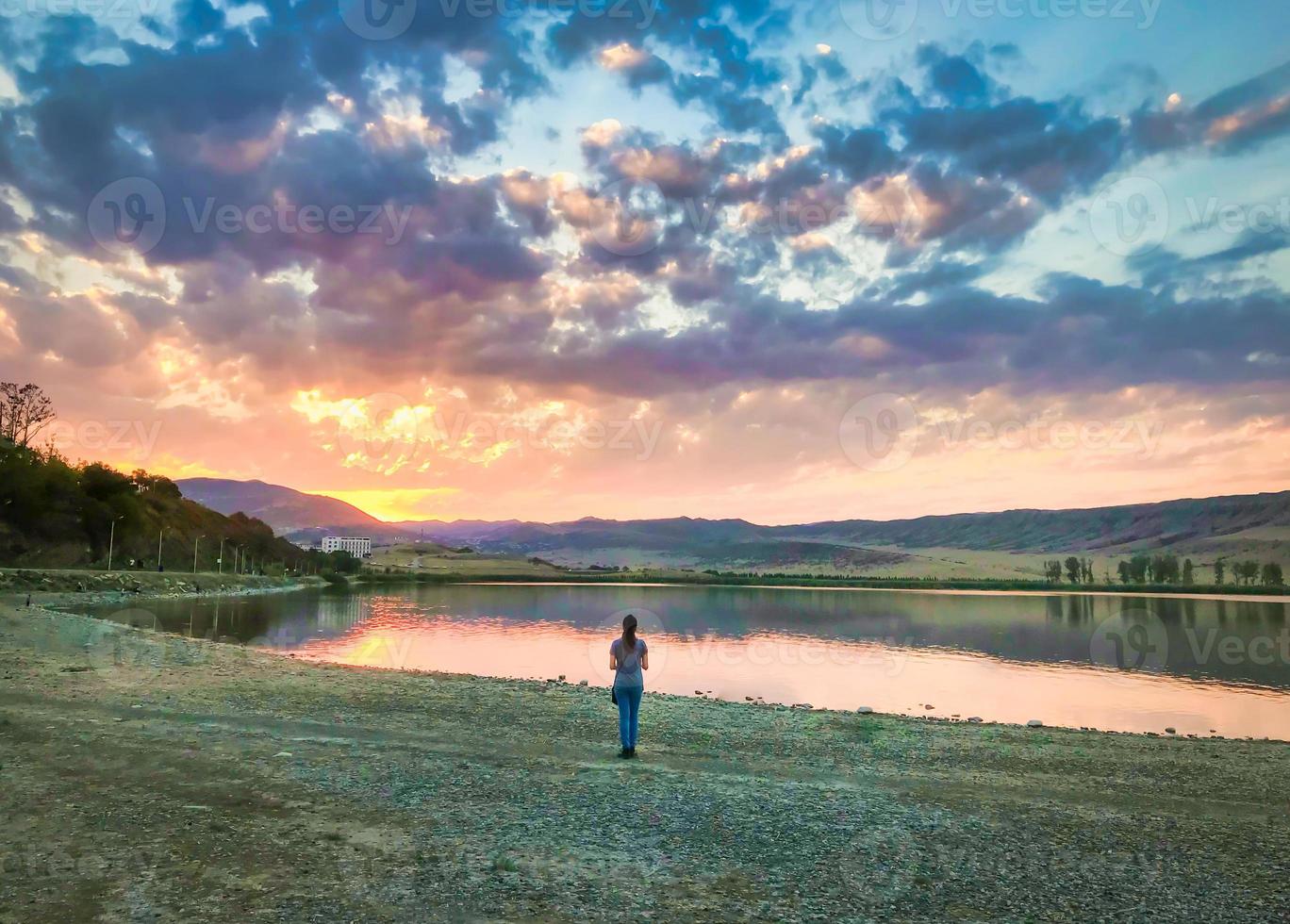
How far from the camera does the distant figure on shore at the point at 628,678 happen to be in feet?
48.4

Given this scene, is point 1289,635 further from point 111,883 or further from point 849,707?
point 111,883

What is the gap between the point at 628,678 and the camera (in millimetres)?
14711

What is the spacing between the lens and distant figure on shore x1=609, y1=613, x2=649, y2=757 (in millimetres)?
14758

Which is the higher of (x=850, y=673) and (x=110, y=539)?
(x=110, y=539)

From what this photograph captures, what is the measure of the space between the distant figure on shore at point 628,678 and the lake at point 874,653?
15.1m

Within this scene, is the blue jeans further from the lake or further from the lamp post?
the lamp post

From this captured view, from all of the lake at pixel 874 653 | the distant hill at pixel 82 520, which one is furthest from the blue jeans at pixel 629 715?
the distant hill at pixel 82 520

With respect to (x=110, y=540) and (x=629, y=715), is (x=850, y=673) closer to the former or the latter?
(x=629, y=715)

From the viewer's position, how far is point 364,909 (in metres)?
7.29

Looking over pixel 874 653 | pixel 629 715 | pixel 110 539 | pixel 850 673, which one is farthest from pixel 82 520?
pixel 629 715

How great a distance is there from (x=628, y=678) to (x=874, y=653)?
37962mm

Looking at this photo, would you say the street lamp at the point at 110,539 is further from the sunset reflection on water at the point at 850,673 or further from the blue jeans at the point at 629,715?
the blue jeans at the point at 629,715

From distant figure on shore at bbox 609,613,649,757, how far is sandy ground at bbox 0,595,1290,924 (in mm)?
531

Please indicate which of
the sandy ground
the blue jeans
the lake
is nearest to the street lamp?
the lake
